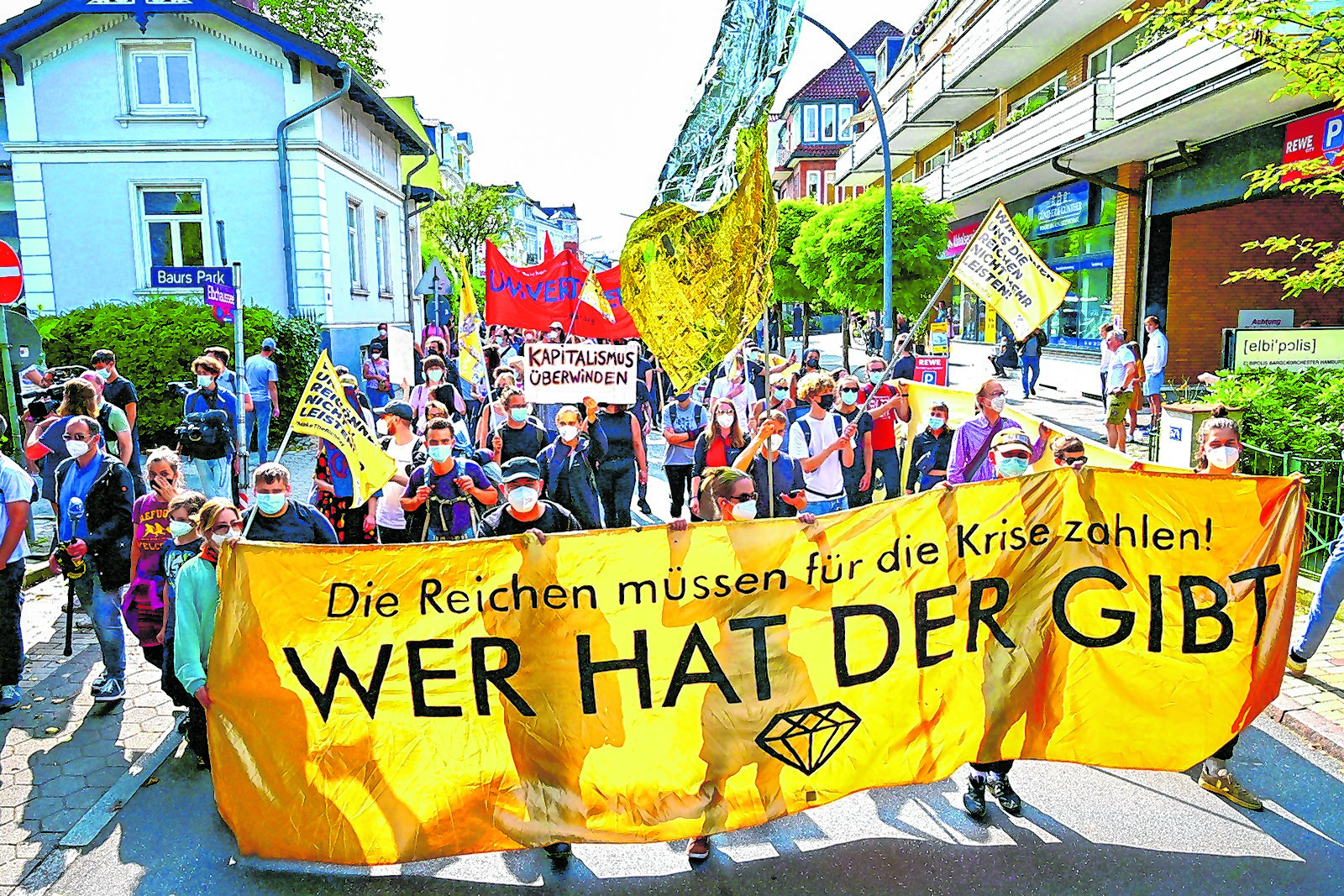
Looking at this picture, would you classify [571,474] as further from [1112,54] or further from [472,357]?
[1112,54]

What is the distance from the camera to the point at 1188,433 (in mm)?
9359

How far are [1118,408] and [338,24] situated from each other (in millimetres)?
29235

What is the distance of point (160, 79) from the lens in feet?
72.1

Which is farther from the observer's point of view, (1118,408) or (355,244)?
(355,244)

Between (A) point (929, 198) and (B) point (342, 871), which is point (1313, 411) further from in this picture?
(A) point (929, 198)

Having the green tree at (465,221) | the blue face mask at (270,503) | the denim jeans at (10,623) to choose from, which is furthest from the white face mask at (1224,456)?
the green tree at (465,221)

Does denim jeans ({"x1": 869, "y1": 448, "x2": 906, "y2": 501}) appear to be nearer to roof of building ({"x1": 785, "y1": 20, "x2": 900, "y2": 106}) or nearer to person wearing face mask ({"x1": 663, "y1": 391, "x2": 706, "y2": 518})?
person wearing face mask ({"x1": 663, "y1": 391, "x2": 706, "y2": 518})

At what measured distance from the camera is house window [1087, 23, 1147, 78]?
72.2ft

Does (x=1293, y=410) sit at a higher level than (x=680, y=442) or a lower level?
higher

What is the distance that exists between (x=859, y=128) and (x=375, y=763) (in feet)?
202

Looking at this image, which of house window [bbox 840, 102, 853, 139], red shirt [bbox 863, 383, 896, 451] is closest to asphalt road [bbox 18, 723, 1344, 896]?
red shirt [bbox 863, 383, 896, 451]

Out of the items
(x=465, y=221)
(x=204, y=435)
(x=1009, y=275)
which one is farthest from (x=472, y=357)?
(x=465, y=221)

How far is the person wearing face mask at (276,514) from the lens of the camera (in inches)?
212

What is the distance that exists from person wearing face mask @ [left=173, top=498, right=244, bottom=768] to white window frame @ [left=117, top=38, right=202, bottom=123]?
1989cm
